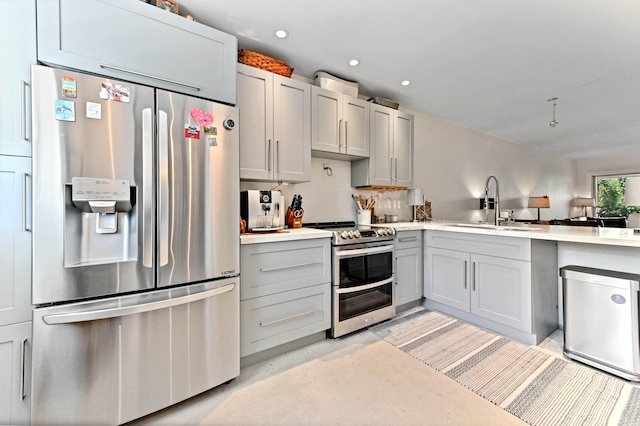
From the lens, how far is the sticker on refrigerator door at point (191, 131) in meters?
1.59

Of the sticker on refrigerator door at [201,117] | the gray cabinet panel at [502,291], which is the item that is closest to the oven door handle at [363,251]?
the gray cabinet panel at [502,291]

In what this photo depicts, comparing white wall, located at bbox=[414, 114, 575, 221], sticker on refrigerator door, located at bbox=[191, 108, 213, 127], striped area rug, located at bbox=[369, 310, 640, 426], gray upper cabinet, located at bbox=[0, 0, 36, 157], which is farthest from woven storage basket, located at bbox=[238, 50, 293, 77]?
striped area rug, located at bbox=[369, 310, 640, 426]

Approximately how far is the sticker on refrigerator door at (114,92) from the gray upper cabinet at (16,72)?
29cm

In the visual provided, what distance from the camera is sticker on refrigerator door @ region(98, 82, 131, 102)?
4.49ft

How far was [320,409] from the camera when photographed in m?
1.60

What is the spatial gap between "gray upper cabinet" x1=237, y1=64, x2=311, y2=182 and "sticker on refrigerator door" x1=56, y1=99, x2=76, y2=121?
103 cm

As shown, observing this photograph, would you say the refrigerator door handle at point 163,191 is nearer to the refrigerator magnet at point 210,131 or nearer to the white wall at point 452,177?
the refrigerator magnet at point 210,131

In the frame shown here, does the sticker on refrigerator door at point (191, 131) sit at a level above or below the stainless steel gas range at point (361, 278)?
above

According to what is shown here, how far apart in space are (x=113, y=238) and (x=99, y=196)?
23cm

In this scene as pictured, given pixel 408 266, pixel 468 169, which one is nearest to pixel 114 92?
pixel 408 266

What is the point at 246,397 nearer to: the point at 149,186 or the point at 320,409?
the point at 320,409

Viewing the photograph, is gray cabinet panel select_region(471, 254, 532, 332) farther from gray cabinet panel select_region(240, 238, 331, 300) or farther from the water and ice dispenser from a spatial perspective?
the water and ice dispenser

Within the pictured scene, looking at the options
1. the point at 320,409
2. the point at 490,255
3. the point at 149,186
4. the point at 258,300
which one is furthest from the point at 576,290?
the point at 149,186

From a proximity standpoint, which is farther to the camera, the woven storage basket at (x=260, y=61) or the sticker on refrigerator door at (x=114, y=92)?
the woven storage basket at (x=260, y=61)
